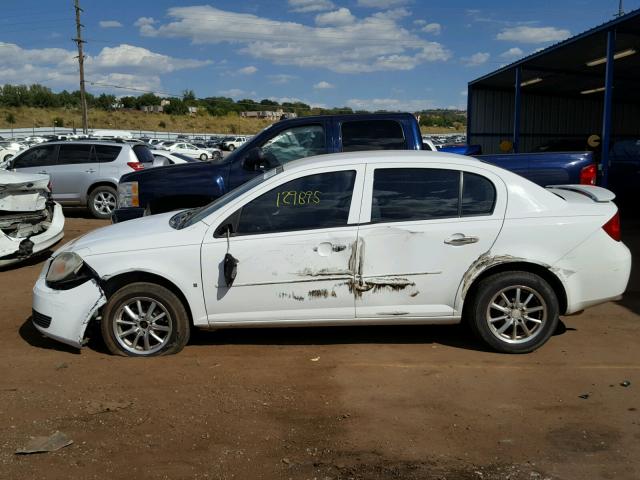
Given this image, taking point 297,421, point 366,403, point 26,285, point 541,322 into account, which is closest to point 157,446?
point 297,421

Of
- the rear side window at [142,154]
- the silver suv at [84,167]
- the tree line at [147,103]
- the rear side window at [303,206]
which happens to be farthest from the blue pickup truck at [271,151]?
the tree line at [147,103]

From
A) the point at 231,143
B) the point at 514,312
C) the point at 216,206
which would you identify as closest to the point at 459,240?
the point at 514,312

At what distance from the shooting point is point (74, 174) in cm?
1408

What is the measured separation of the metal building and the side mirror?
8.51 metres

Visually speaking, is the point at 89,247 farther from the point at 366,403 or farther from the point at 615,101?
the point at 615,101

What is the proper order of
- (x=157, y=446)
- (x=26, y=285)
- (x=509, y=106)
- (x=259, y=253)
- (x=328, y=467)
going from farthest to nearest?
(x=509, y=106), (x=26, y=285), (x=259, y=253), (x=157, y=446), (x=328, y=467)

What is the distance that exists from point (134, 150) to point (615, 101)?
23.6 m

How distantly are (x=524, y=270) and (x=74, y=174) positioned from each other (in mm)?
11597

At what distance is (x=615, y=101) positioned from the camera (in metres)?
29.1

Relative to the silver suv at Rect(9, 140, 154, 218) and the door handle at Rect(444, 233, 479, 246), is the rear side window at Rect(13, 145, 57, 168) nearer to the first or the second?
the silver suv at Rect(9, 140, 154, 218)

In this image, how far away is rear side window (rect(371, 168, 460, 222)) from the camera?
16.8 feet

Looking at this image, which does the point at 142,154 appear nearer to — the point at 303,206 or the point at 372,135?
the point at 372,135

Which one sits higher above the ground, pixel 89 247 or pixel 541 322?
pixel 89 247

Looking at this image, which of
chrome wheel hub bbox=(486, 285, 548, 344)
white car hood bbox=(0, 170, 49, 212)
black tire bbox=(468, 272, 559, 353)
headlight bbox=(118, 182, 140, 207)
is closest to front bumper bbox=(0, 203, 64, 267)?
white car hood bbox=(0, 170, 49, 212)
